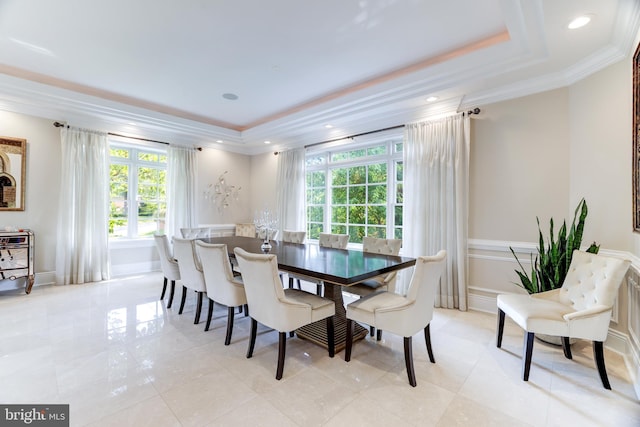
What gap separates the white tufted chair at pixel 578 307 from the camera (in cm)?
203

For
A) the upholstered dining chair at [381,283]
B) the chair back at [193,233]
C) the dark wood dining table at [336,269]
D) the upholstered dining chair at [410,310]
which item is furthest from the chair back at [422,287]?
the chair back at [193,233]

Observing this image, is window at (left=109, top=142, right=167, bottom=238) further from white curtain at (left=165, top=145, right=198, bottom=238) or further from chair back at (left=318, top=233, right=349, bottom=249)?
chair back at (left=318, top=233, right=349, bottom=249)

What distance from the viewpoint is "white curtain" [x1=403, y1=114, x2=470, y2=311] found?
3.62m

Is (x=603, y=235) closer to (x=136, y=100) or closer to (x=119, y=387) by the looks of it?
(x=119, y=387)

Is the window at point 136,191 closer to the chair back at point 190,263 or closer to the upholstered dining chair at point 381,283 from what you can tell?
the chair back at point 190,263

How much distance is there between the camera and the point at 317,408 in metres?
1.82

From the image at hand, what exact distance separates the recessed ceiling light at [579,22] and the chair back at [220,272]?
342 centimetres

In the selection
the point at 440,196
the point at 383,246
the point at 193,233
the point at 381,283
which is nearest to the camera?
the point at 381,283

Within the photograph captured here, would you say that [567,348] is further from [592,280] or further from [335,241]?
[335,241]

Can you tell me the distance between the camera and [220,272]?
270 cm

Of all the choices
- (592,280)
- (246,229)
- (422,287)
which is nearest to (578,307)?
(592,280)

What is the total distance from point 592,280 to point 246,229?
18.6 feet

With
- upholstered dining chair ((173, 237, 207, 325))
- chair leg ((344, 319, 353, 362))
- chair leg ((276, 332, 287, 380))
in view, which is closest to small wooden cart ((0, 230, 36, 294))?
upholstered dining chair ((173, 237, 207, 325))

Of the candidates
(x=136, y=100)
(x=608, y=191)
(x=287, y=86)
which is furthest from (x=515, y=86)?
(x=136, y=100)
